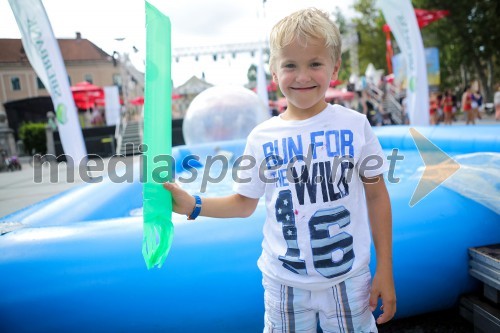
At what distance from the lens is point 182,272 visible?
5.41 feet

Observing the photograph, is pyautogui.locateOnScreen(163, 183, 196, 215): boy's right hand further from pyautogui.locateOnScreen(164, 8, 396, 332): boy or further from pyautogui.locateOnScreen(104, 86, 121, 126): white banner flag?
pyautogui.locateOnScreen(104, 86, 121, 126): white banner flag

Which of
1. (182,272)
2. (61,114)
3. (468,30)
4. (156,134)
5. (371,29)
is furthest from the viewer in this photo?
(371,29)

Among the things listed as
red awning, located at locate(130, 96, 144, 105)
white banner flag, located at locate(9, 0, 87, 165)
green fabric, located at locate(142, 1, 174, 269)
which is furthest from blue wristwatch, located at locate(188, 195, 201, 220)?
red awning, located at locate(130, 96, 144, 105)

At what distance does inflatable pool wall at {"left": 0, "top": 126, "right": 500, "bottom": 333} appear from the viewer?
5.22 ft

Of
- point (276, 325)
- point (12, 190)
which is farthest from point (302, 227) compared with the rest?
point (12, 190)

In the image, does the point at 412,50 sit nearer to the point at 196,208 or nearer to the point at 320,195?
the point at 320,195

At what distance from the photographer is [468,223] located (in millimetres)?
1858

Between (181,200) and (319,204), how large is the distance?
1.31 ft

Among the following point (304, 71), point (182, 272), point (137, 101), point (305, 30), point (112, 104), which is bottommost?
point (182, 272)

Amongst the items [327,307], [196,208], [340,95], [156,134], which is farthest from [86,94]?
[327,307]

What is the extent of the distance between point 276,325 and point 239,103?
551 cm

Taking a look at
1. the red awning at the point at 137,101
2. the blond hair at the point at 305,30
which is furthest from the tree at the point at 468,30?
the blond hair at the point at 305,30

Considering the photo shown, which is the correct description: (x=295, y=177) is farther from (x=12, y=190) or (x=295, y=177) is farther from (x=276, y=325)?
(x=12, y=190)

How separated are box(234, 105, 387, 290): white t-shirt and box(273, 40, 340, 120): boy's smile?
0.24ft
